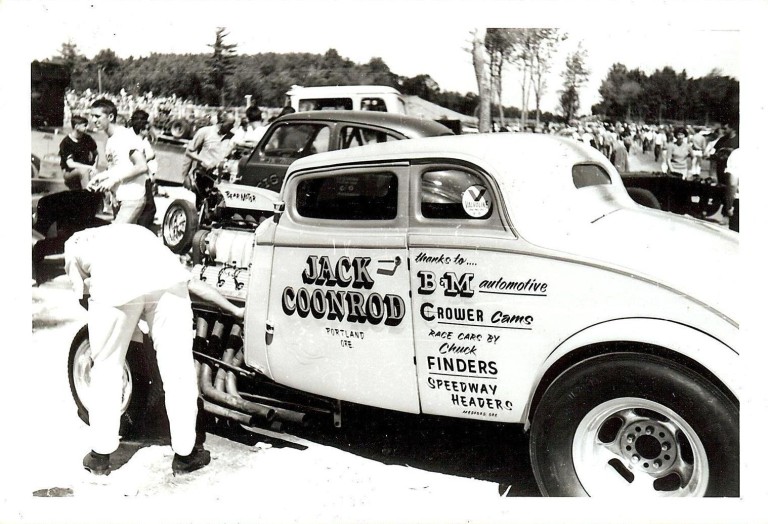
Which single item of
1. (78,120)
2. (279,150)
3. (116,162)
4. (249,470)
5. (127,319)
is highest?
(78,120)

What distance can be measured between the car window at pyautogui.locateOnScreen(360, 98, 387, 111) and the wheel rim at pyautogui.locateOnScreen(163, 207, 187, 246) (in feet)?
4.40

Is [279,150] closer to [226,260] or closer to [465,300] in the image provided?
[226,260]

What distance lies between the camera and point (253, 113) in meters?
4.98

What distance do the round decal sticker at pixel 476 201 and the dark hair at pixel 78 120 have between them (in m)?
2.43

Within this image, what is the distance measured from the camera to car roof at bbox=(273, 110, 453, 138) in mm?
4688

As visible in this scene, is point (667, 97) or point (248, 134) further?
point (248, 134)

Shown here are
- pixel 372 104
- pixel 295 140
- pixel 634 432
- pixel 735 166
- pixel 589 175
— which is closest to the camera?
pixel 634 432

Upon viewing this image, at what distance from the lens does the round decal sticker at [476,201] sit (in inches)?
142

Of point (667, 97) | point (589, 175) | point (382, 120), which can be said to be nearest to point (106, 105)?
point (382, 120)

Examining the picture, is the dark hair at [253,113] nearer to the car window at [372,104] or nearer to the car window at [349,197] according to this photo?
the car window at [372,104]

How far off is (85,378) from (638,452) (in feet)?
10.2

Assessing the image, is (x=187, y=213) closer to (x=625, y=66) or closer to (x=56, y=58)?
(x=56, y=58)

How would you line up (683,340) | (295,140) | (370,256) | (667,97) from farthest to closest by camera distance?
(295,140) < (667,97) < (370,256) < (683,340)
